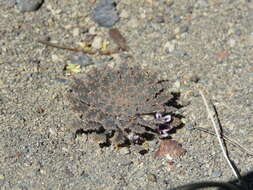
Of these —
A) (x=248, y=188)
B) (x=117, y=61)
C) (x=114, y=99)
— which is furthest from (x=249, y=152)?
(x=117, y=61)

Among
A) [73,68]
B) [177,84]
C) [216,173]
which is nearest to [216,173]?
[216,173]

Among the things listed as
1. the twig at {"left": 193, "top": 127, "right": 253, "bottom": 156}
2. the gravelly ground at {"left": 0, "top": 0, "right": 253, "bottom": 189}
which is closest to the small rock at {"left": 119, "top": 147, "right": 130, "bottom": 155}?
the gravelly ground at {"left": 0, "top": 0, "right": 253, "bottom": 189}

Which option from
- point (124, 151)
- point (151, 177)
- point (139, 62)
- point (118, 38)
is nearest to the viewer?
point (151, 177)

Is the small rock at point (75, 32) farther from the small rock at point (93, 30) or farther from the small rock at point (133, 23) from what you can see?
the small rock at point (133, 23)

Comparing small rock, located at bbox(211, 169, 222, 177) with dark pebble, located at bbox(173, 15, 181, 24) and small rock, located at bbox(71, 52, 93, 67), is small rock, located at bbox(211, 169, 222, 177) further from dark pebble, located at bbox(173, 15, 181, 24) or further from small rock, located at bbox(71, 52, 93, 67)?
dark pebble, located at bbox(173, 15, 181, 24)

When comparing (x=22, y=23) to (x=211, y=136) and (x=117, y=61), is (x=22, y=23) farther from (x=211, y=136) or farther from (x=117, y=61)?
(x=211, y=136)

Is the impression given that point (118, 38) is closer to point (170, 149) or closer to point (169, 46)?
point (169, 46)

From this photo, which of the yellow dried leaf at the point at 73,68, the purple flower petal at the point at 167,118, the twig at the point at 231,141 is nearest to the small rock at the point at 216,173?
the twig at the point at 231,141
